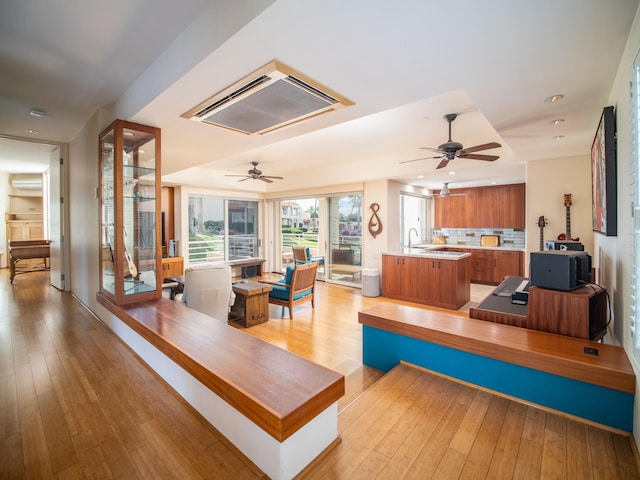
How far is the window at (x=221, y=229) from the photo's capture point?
7434 mm

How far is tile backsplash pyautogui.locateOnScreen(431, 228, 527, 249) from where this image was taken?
724 centimetres

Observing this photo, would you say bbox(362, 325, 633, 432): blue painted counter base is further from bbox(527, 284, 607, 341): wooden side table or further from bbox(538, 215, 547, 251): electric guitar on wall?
bbox(538, 215, 547, 251): electric guitar on wall


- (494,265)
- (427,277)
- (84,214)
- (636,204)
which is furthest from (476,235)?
(84,214)

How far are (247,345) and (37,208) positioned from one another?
1017 cm

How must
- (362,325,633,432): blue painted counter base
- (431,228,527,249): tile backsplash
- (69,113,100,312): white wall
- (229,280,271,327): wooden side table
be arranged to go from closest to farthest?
Result: (362,325,633,432): blue painted counter base < (69,113,100,312): white wall < (229,280,271,327): wooden side table < (431,228,527,249): tile backsplash

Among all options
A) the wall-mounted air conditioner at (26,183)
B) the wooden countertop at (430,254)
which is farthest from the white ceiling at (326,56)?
the wall-mounted air conditioner at (26,183)

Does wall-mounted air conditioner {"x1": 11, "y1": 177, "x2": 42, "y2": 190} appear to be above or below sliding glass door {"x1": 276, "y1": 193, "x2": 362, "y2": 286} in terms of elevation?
above

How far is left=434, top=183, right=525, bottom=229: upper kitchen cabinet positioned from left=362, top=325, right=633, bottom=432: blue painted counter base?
20.6 ft

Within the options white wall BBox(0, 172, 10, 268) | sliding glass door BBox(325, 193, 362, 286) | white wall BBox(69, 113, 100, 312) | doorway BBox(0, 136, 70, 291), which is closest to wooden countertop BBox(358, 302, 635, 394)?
white wall BBox(69, 113, 100, 312)

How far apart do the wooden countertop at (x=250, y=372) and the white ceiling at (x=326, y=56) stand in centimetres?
163

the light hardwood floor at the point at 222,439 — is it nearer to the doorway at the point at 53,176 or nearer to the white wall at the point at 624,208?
the white wall at the point at 624,208

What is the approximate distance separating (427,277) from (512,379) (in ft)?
11.8

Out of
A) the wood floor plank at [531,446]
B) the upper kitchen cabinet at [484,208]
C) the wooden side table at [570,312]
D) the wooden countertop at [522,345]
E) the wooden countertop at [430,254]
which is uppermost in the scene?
the upper kitchen cabinet at [484,208]

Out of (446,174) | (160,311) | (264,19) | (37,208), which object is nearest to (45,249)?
(37,208)
